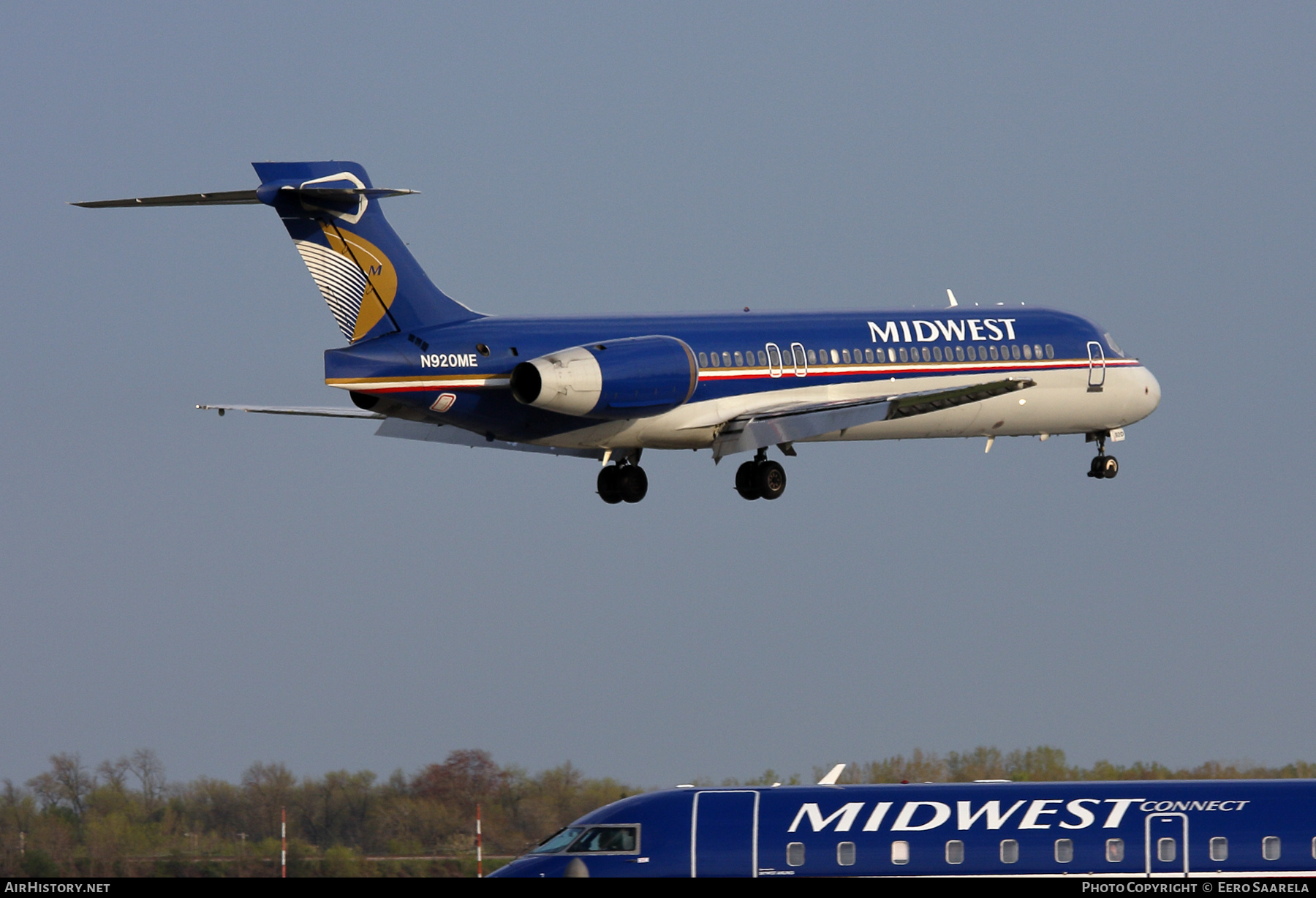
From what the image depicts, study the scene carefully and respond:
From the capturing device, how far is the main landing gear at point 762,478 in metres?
43.9

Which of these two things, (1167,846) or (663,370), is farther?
(663,370)

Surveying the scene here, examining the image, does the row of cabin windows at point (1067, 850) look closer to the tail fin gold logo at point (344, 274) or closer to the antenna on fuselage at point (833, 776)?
the antenna on fuselage at point (833, 776)

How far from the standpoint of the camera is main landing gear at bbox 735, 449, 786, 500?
43.9 m

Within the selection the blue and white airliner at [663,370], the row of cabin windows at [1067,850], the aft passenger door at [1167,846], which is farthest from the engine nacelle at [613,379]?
the aft passenger door at [1167,846]

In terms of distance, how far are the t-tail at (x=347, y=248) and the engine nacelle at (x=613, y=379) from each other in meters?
2.21

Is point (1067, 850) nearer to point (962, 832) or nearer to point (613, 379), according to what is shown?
point (962, 832)

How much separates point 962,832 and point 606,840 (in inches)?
165

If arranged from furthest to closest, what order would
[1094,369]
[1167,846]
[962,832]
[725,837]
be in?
[1094,369], [725,837], [962,832], [1167,846]

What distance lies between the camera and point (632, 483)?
A: 43938 mm

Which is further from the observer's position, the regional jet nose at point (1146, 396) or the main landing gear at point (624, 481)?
the regional jet nose at point (1146, 396)

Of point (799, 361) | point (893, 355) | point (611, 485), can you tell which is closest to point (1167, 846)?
point (799, 361)

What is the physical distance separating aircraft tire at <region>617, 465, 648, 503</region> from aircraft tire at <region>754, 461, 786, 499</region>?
2.36 meters
